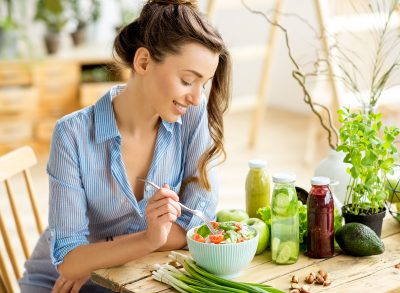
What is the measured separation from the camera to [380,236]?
6.56ft

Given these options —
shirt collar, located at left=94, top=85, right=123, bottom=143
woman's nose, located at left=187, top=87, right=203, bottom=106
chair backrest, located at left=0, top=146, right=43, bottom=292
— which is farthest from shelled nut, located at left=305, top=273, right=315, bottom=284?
chair backrest, located at left=0, top=146, right=43, bottom=292

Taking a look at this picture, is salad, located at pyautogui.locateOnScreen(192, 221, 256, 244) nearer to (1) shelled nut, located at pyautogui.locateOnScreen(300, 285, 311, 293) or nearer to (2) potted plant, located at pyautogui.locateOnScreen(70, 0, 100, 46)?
(1) shelled nut, located at pyautogui.locateOnScreen(300, 285, 311, 293)

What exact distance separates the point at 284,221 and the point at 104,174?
503 millimetres

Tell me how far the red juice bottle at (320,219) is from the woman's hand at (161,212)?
12.8 inches

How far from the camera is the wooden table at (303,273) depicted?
1726 millimetres

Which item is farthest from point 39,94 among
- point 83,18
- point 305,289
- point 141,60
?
point 305,289

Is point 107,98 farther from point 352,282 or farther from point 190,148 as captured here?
point 352,282

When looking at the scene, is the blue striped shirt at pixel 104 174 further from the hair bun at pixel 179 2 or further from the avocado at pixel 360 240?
the avocado at pixel 360 240

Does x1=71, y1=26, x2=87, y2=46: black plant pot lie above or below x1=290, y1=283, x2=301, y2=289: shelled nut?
above

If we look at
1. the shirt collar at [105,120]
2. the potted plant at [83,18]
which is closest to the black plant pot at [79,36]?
the potted plant at [83,18]

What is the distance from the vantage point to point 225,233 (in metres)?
1.79

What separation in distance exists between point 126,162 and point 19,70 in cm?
332

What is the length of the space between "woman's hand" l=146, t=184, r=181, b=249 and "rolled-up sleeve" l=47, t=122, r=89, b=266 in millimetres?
222

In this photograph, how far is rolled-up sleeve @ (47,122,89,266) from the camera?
1939 mm
